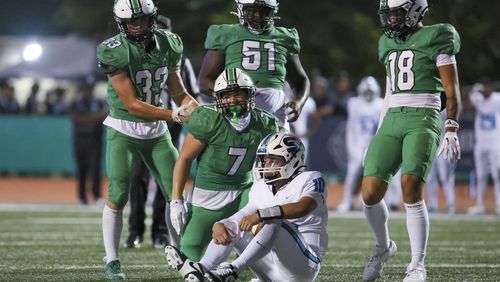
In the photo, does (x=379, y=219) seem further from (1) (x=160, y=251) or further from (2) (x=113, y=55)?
(1) (x=160, y=251)

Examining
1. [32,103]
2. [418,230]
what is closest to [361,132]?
[418,230]

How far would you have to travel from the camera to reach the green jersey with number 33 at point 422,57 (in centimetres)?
697

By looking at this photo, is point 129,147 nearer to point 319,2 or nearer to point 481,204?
point 481,204

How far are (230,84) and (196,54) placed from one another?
62.1 feet

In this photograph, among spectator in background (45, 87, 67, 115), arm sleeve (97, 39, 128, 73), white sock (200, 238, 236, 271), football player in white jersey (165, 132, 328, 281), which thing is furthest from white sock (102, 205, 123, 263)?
spectator in background (45, 87, 67, 115)

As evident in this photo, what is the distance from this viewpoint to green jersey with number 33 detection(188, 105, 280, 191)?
661 cm

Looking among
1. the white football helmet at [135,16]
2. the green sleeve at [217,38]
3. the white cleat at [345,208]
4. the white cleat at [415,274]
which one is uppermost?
the white football helmet at [135,16]

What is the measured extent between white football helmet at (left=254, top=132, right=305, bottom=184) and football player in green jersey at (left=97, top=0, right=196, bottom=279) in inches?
34.1

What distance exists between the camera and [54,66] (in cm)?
2539

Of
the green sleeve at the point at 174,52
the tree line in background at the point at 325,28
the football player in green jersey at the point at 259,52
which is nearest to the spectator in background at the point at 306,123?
the tree line in background at the point at 325,28

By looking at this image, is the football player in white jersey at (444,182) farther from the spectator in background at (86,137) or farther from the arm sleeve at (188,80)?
the arm sleeve at (188,80)

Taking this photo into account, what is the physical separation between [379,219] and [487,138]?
7.47 meters

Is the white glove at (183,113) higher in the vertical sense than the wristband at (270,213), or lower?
higher

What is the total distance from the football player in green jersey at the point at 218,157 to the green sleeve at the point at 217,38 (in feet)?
3.94
